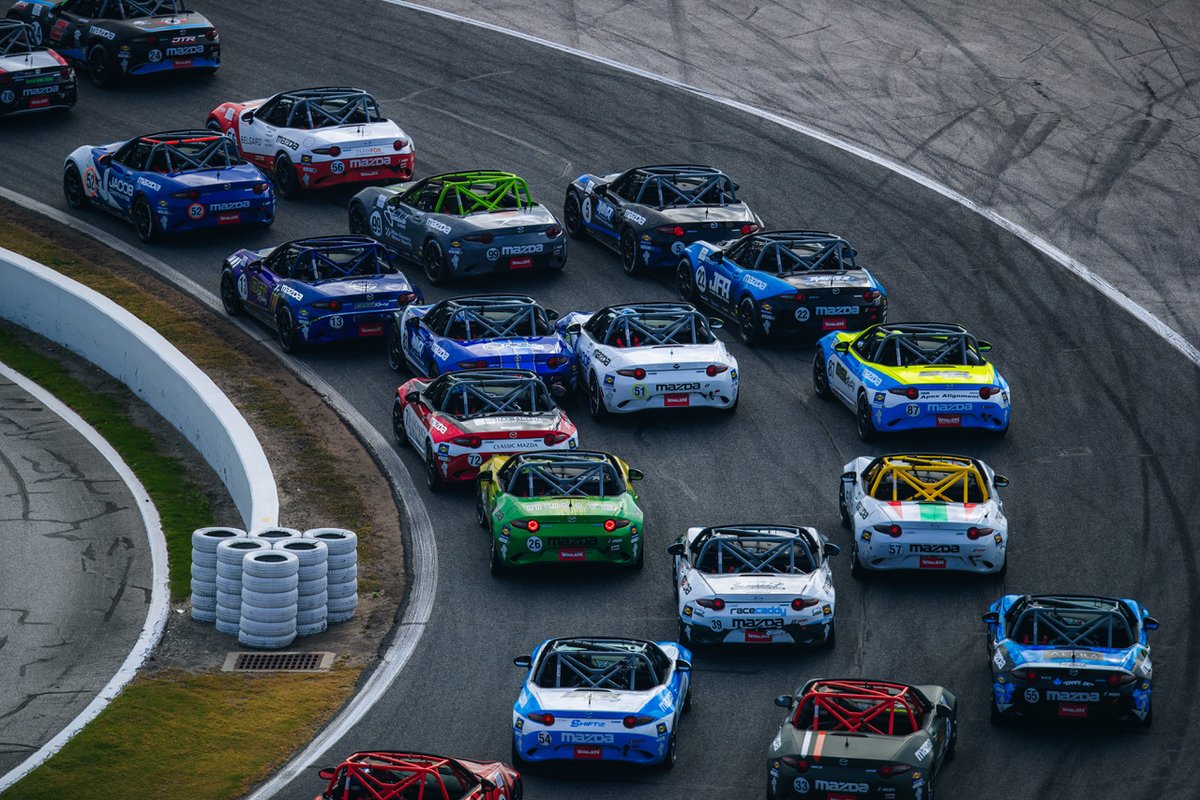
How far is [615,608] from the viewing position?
23.2 meters

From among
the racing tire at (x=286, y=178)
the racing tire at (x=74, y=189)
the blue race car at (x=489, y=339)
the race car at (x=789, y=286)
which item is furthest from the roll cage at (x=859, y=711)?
the racing tire at (x=74, y=189)

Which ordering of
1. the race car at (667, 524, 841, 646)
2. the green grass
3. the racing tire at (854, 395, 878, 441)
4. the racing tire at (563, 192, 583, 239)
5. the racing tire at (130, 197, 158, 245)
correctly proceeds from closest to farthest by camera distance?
1. the race car at (667, 524, 841, 646)
2. the green grass
3. the racing tire at (854, 395, 878, 441)
4. the racing tire at (130, 197, 158, 245)
5. the racing tire at (563, 192, 583, 239)

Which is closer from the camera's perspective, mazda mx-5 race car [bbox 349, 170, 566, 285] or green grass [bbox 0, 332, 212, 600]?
green grass [bbox 0, 332, 212, 600]

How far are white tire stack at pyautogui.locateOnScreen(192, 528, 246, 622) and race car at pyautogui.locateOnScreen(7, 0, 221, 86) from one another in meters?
20.9

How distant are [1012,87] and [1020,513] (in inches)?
762

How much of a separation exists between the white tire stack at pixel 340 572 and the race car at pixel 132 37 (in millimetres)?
21269

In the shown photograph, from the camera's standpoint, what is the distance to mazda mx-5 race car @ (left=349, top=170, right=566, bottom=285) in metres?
32.9

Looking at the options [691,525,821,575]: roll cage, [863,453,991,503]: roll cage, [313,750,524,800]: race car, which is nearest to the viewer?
[313,750,524,800]: race car

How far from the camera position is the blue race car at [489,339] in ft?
93.1

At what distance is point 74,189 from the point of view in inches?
1452

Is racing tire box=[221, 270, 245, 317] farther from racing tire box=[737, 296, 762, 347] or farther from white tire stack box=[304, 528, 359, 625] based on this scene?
white tire stack box=[304, 528, 359, 625]

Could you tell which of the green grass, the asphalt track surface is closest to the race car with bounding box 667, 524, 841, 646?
the asphalt track surface

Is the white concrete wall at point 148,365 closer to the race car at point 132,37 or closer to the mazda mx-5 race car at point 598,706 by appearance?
the mazda mx-5 race car at point 598,706

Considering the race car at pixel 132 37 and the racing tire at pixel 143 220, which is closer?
the racing tire at pixel 143 220
